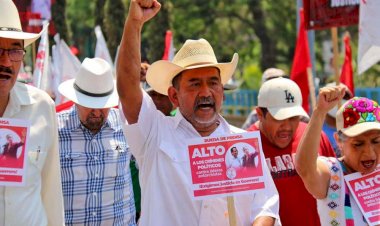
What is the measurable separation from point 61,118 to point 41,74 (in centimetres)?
258

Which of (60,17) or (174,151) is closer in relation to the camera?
(174,151)

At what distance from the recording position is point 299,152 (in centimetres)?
428

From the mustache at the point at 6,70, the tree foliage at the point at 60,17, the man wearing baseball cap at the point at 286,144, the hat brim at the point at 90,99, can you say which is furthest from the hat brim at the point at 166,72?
the tree foliage at the point at 60,17

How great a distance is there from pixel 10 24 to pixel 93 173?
1.79m

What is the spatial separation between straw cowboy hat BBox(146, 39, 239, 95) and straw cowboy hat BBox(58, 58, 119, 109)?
147 cm

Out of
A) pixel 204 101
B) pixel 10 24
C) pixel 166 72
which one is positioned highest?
pixel 10 24

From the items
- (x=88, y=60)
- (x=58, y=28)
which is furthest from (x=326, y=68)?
(x=88, y=60)

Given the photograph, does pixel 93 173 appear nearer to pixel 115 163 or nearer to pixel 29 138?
pixel 115 163

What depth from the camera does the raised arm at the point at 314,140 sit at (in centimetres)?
421

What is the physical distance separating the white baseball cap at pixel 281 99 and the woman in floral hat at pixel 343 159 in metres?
1.44

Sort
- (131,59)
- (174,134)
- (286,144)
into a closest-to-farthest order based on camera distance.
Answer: (131,59)
(174,134)
(286,144)

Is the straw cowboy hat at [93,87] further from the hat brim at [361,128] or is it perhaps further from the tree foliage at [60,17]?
the tree foliage at [60,17]

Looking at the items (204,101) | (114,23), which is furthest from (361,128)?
(114,23)

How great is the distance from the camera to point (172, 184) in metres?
4.11
